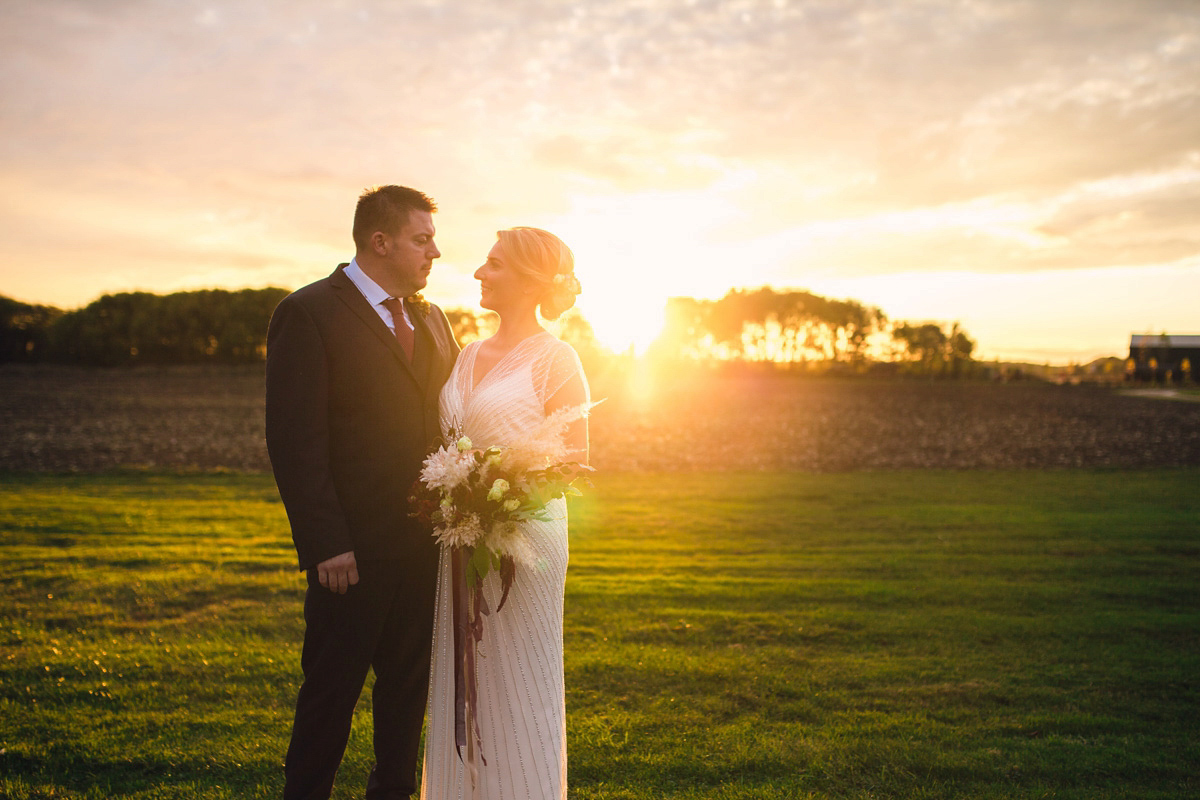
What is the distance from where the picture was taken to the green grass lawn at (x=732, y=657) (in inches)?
168

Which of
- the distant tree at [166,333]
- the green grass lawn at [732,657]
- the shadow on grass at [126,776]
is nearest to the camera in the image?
the shadow on grass at [126,776]

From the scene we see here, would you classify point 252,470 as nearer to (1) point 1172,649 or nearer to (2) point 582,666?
(2) point 582,666

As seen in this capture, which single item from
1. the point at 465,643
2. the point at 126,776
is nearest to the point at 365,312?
the point at 465,643

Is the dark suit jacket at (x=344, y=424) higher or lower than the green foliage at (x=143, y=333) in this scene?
lower

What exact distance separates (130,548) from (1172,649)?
463 inches

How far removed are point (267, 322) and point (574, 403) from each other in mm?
81000

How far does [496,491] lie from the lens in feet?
9.43

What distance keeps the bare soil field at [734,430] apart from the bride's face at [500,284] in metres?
14.7

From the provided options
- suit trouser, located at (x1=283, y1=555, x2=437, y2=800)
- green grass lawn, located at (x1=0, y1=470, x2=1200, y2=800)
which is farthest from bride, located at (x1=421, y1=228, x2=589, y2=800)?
green grass lawn, located at (x1=0, y1=470, x2=1200, y2=800)

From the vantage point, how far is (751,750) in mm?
4484

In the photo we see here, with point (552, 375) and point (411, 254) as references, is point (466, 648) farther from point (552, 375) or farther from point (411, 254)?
point (411, 254)

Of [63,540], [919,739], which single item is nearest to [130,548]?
[63,540]

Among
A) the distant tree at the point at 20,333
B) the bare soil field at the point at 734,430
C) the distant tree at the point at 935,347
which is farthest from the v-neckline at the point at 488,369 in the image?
the distant tree at the point at 20,333

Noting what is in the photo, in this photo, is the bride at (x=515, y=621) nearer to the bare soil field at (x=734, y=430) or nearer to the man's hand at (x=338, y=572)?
the man's hand at (x=338, y=572)
